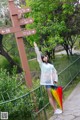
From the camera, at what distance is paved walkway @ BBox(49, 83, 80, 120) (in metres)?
8.55

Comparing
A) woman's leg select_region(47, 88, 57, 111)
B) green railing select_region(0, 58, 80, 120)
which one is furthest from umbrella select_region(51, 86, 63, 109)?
green railing select_region(0, 58, 80, 120)

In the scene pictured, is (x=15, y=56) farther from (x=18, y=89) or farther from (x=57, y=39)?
(x=18, y=89)

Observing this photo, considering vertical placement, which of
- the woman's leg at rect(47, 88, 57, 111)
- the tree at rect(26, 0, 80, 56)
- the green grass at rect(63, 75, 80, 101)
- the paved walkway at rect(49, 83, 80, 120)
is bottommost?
the green grass at rect(63, 75, 80, 101)

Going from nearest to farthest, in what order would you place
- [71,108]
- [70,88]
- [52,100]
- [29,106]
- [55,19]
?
1. [29,106]
2. [52,100]
3. [71,108]
4. [70,88]
5. [55,19]

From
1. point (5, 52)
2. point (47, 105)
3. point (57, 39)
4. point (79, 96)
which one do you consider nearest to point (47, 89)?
point (47, 105)

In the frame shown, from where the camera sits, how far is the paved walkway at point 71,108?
855 centimetres

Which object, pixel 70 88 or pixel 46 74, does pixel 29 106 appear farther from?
pixel 70 88

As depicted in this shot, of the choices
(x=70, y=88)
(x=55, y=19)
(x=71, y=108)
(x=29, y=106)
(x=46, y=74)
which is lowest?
(x=70, y=88)

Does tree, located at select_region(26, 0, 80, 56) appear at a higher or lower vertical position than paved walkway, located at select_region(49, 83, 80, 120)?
higher

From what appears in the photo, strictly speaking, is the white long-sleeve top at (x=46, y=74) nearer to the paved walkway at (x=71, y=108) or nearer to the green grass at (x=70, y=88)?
the paved walkway at (x=71, y=108)

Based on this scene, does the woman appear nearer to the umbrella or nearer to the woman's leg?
the woman's leg

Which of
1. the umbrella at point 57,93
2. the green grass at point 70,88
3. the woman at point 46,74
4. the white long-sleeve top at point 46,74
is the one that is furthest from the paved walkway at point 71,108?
the white long-sleeve top at point 46,74

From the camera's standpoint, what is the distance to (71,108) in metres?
9.45

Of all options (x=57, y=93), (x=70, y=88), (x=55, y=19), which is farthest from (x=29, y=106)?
(x=55, y=19)
